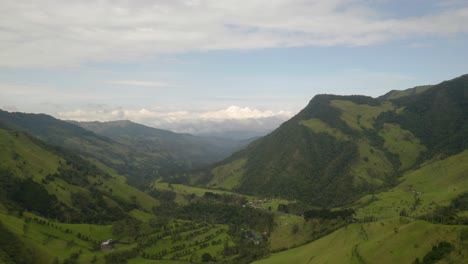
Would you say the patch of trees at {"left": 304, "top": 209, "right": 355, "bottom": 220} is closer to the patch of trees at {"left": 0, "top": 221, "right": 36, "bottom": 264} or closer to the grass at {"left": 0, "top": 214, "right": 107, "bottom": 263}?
the grass at {"left": 0, "top": 214, "right": 107, "bottom": 263}

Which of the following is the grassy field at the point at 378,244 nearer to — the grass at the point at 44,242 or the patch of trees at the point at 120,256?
the patch of trees at the point at 120,256

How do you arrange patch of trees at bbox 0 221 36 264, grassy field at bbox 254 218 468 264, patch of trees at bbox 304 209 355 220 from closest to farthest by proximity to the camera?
grassy field at bbox 254 218 468 264, patch of trees at bbox 0 221 36 264, patch of trees at bbox 304 209 355 220

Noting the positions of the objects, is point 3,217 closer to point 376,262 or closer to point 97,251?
point 97,251

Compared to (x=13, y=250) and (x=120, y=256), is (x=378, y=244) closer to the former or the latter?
(x=120, y=256)

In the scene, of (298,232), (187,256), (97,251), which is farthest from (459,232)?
(97,251)

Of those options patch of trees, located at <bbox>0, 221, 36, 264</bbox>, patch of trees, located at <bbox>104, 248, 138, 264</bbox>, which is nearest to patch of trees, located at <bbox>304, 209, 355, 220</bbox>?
patch of trees, located at <bbox>104, 248, 138, 264</bbox>

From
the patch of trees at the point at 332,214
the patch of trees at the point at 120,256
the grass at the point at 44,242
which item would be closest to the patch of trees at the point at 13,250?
the grass at the point at 44,242

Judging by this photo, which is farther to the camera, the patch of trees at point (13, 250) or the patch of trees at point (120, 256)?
the patch of trees at point (120, 256)

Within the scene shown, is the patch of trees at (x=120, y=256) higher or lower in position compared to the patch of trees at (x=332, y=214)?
lower

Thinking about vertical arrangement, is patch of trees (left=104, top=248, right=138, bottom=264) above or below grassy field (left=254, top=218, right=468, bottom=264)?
below
